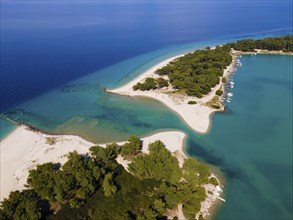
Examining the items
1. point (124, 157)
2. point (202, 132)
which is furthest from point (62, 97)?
point (202, 132)

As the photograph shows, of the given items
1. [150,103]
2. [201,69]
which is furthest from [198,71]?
[150,103]

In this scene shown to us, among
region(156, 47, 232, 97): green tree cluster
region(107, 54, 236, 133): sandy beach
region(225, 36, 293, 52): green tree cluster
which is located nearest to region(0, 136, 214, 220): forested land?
region(107, 54, 236, 133): sandy beach

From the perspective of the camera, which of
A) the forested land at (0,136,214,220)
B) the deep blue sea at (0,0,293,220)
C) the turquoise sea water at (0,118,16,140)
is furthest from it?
the turquoise sea water at (0,118,16,140)

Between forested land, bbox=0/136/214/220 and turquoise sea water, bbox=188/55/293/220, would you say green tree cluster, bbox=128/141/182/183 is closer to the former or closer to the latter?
forested land, bbox=0/136/214/220

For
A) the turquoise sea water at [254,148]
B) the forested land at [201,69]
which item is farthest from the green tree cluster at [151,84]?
the turquoise sea water at [254,148]

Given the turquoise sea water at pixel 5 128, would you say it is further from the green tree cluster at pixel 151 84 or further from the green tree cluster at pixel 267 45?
the green tree cluster at pixel 267 45

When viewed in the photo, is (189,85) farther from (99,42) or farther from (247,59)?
(99,42)
